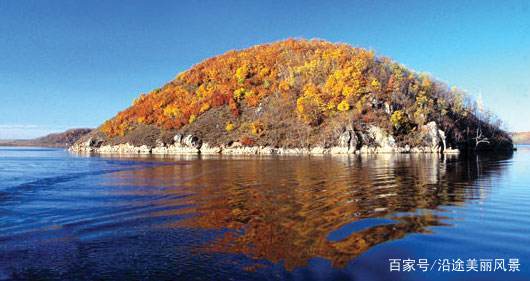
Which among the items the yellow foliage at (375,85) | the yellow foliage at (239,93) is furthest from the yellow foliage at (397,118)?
the yellow foliage at (239,93)

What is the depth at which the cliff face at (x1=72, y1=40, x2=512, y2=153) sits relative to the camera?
102438mm

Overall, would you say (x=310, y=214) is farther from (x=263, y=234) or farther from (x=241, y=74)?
(x=241, y=74)

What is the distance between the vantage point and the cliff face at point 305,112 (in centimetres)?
10244

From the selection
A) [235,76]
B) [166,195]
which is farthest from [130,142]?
[166,195]

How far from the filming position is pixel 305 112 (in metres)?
120

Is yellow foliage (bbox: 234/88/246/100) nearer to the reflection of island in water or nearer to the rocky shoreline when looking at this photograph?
the rocky shoreline

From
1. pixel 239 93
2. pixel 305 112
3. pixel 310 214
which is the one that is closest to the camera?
pixel 310 214

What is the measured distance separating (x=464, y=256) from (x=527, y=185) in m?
18.5

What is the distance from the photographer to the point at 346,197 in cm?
1897

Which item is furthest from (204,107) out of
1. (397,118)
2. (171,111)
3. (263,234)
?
(263,234)

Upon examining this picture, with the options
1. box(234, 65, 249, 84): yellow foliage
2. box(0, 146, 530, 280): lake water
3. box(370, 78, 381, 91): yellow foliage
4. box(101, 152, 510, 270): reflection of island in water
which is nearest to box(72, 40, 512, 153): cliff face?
box(370, 78, 381, 91): yellow foliage

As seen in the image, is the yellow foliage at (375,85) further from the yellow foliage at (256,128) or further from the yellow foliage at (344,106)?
the yellow foliage at (256,128)

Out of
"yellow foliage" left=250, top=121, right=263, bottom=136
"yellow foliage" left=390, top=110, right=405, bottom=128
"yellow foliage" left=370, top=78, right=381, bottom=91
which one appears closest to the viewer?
"yellow foliage" left=390, top=110, right=405, bottom=128

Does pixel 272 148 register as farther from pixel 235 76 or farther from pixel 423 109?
pixel 235 76
